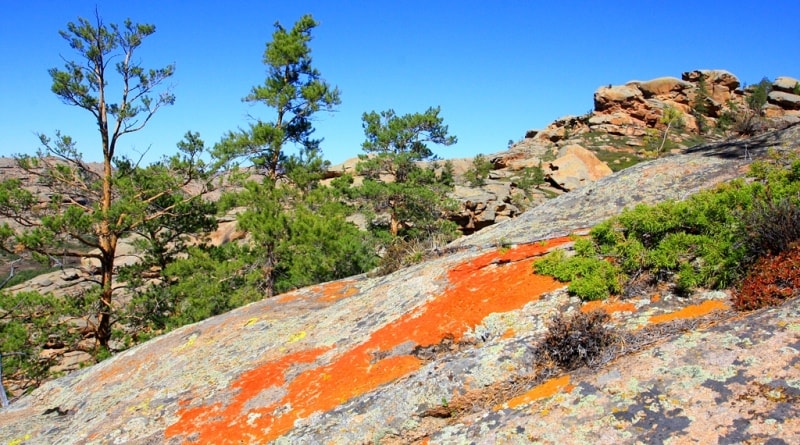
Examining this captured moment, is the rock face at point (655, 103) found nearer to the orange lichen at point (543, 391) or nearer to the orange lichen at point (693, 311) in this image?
the orange lichen at point (693, 311)

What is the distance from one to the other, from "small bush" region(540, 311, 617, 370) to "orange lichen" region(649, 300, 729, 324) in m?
0.43

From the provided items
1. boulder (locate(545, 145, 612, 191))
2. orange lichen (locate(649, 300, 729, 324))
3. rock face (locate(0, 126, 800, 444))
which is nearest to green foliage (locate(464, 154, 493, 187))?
boulder (locate(545, 145, 612, 191))

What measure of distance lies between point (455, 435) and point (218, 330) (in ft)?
14.3

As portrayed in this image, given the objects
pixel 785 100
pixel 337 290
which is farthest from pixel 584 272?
pixel 785 100

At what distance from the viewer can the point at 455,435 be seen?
10.3 feet

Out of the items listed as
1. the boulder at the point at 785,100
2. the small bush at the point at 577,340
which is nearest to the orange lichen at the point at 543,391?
the small bush at the point at 577,340

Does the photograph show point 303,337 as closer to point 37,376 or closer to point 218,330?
point 218,330

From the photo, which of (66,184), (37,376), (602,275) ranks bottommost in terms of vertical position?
(37,376)

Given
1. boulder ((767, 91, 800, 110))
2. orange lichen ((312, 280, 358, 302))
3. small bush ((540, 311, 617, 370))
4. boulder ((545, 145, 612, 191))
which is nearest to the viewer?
small bush ((540, 311, 617, 370))

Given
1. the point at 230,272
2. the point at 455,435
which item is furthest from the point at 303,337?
the point at 230,272

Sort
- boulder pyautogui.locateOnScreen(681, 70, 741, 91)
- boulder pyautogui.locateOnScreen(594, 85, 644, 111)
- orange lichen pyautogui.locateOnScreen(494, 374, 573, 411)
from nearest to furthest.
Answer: orange lichen pyautogui.locateOnScreen(494, 374, 573, 411), boulder pyautogui.locateOnScreen(594, 85, 644, 111), boulder pyautogui.locateOnScreen(681, 70, 741, 91)

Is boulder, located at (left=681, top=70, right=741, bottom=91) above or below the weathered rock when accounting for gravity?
above

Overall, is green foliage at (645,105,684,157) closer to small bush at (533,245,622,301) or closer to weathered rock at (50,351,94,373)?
weathered rock at (50,351,94,373)

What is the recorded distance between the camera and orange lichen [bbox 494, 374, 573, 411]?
311 cm
